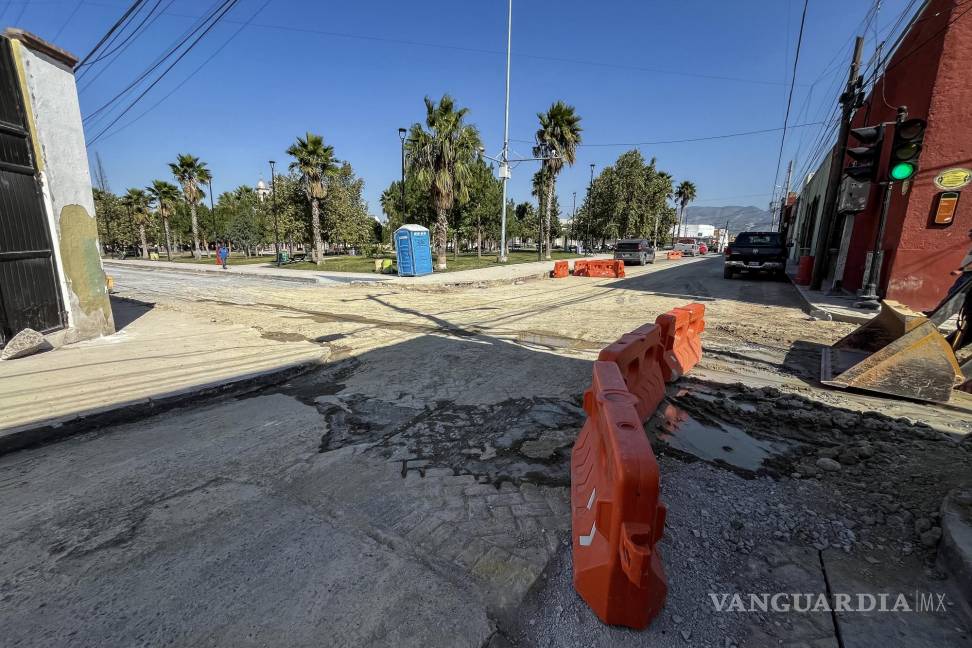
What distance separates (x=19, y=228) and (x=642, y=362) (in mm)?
8898

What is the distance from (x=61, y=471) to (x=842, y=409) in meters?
7.25

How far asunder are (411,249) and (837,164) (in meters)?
15.7

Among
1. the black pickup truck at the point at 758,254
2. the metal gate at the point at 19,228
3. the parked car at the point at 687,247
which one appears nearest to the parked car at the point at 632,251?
the black pickup truck at the point at 758,254

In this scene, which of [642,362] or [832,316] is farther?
[832,316]

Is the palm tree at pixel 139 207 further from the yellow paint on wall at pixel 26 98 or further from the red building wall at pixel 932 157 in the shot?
the red building wall at pixel 932 157

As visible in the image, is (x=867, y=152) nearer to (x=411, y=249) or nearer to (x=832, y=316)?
(x=832, y=316)

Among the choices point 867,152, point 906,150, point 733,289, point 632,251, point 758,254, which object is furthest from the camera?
point 632,251

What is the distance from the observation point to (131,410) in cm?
434

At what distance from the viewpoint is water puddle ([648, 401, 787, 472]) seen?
138 inches

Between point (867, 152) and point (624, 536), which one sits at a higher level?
point (867, 152)

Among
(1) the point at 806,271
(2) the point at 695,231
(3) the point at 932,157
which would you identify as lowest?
(1) the point at 806,271

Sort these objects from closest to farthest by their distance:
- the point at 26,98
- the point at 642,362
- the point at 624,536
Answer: the point at 624,536
the point at 642,362
the point at 26,98

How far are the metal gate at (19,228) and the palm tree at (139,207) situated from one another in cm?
5090

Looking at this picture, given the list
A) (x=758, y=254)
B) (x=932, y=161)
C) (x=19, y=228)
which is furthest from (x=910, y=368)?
(x=758, y=254)
